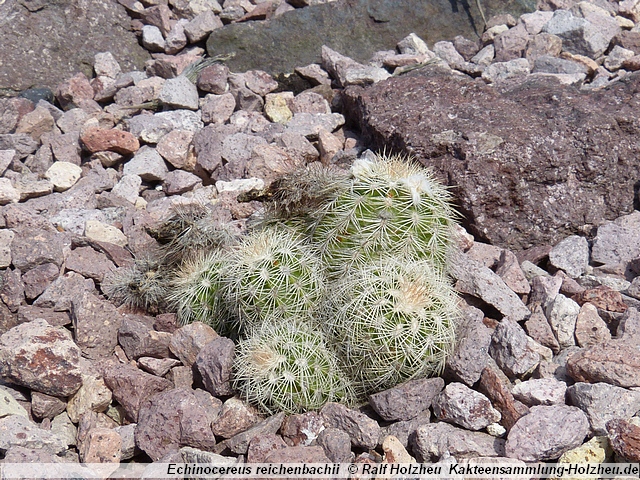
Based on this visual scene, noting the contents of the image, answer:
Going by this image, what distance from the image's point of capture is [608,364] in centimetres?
332

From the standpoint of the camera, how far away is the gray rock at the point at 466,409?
3.26 metres

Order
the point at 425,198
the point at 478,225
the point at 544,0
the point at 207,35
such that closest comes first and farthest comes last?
1. the point at 425,198
2. the point at 478,225
3. the point at 207,35
4. the point at 544,0

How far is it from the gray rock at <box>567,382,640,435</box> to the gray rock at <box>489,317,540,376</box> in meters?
0.36

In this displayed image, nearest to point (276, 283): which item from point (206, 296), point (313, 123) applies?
point (206, 296)

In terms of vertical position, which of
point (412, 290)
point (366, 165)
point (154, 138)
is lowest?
point (154, 138)

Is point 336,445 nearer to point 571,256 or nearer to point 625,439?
point 625,439

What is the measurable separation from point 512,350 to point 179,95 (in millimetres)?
4227

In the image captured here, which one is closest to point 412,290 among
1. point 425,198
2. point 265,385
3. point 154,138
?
point 425,198

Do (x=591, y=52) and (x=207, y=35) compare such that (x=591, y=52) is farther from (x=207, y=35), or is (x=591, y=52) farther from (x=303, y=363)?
(x=303, y=363)

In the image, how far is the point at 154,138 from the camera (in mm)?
6062

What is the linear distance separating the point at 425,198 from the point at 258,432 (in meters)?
1.46

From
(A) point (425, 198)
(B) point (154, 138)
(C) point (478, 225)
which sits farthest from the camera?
(B) point (154, 138)

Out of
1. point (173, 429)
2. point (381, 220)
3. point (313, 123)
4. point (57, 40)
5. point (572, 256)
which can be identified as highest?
point (381, 220)

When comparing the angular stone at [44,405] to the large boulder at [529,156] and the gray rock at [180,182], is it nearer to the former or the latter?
the gray rock at [180,182]
